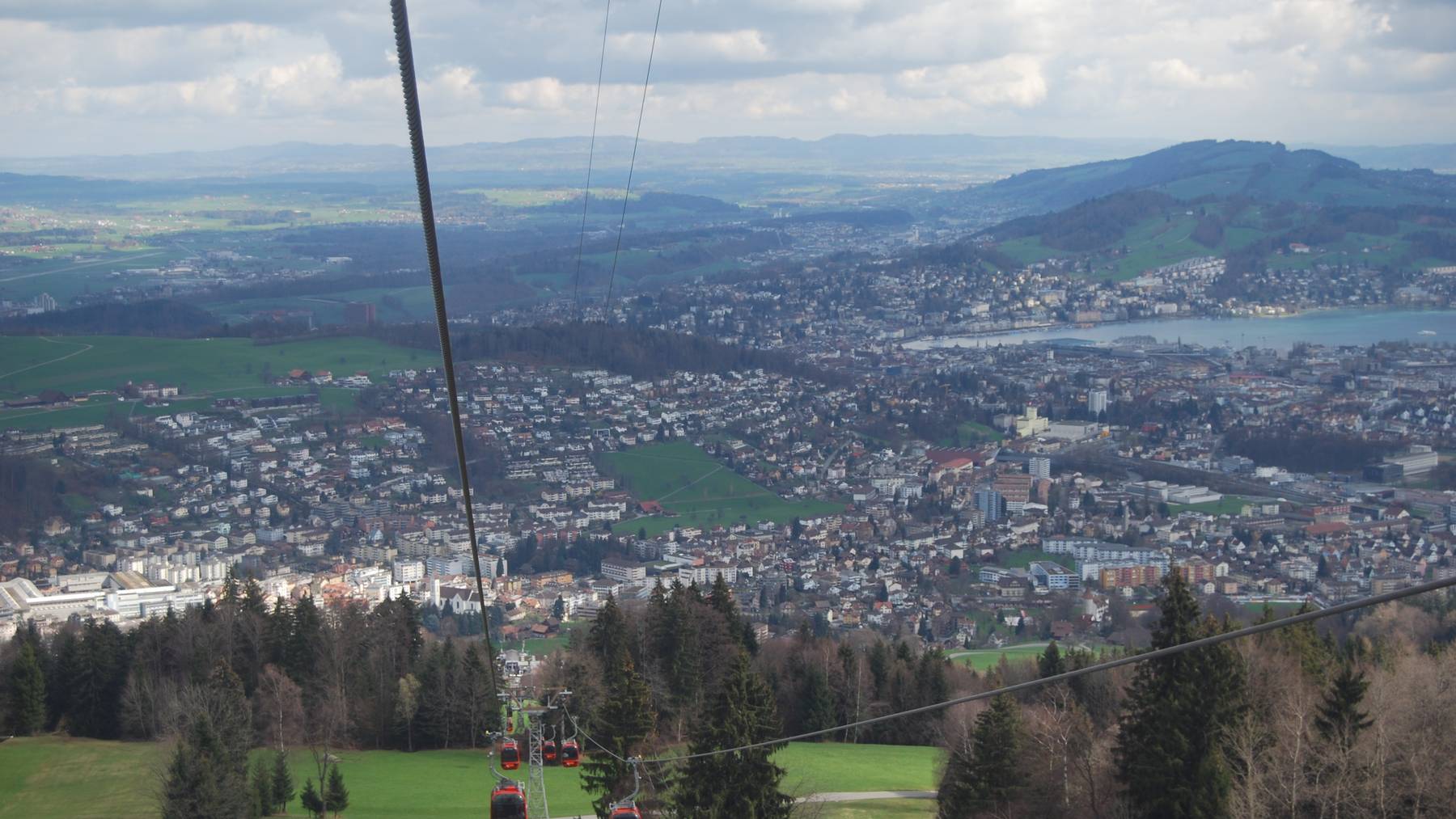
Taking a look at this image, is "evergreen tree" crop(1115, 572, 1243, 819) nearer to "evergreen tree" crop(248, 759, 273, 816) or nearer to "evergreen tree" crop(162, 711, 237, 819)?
"evergreen tree" crop(162, 711, 237, 819)

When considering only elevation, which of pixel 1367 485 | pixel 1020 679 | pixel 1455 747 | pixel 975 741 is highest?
pixel 1455 747

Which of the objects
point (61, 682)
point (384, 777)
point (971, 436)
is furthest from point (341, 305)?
point (384, 777)

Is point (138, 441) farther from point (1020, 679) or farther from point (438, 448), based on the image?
point (1020, 679)

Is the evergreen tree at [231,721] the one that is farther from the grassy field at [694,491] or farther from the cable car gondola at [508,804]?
the grassy field at [694,491]

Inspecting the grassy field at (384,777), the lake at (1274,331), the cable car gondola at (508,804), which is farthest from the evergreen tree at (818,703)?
the lake at (1274,331)

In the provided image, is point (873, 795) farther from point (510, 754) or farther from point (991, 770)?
point (510, 754)

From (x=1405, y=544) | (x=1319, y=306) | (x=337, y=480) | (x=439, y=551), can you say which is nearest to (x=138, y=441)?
(x=337, y=480)

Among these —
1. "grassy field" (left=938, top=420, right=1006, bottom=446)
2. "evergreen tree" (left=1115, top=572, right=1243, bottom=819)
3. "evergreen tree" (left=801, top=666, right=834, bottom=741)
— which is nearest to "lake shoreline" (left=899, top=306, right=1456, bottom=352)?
"grassy field" (left=938, top=420, right=1006, bottom=446)
